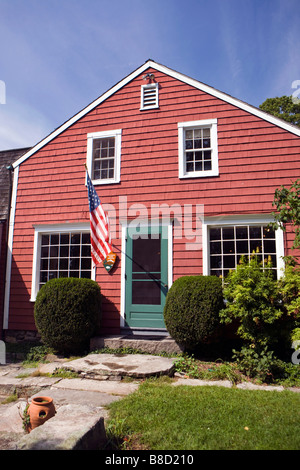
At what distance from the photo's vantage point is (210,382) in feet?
17.1

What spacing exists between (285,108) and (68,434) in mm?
23218

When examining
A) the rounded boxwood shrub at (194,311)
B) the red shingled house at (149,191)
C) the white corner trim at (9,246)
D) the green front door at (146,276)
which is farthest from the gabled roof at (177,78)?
the rounded boxwood shrub at (194,311)

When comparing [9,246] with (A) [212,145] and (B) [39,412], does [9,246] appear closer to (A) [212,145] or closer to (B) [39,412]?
(A) [212,145]

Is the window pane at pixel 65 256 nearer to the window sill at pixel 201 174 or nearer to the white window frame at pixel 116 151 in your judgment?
the white window frame at pixel 116 151

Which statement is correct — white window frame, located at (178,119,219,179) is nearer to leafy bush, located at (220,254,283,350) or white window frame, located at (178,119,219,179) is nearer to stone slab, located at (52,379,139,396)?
leafy bush, located at (220,254,283,350)

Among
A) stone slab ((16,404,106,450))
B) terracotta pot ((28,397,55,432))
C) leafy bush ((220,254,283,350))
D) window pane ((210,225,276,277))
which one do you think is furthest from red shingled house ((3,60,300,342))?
stone slab ((16,404,106,450))

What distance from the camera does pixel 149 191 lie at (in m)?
8.08

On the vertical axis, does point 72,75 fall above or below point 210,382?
above

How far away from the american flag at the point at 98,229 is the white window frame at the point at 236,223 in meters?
2.16

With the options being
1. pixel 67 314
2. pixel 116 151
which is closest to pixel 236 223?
pixel 116 151

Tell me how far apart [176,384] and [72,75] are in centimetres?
689
